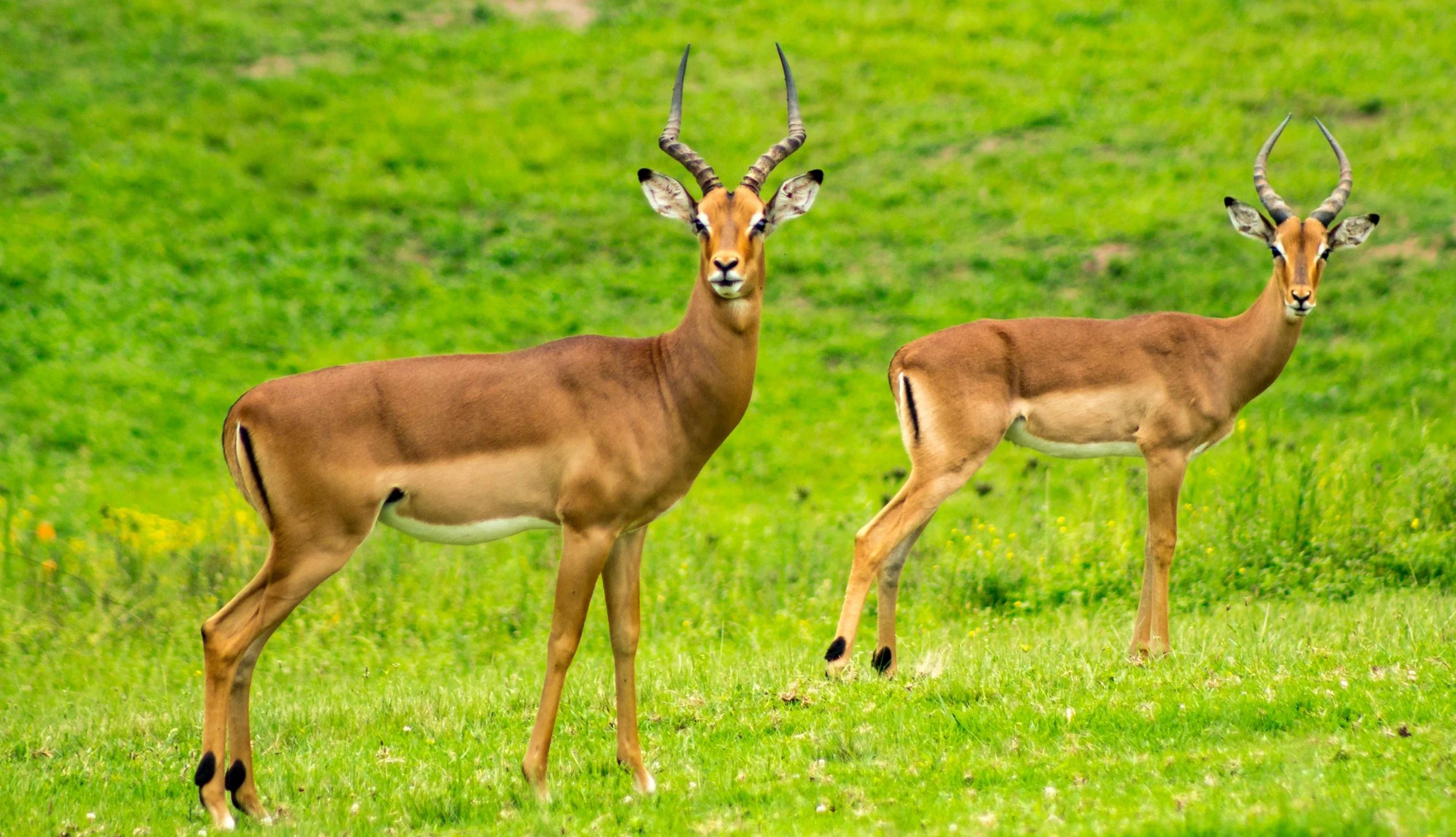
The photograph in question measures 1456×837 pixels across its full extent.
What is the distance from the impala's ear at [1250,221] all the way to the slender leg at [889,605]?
10.9 ft

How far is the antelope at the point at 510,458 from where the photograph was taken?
6.90 m

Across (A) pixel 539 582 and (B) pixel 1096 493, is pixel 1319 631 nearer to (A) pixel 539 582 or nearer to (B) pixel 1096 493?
(B) pixel 1096 493

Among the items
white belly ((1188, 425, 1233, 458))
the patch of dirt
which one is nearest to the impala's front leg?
white belly ((1188, 425, 1233, 458))

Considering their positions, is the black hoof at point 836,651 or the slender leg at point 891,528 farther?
the slender leg at point 891,528

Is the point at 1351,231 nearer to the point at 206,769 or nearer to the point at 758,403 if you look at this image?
the point at 206,769

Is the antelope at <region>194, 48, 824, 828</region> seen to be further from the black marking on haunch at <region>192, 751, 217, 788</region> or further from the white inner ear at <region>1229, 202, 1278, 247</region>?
the white inner ear at <region>1229, 202, 1278, 247</region>

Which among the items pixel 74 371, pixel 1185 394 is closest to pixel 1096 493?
pixel 1185 394

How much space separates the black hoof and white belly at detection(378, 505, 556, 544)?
256 cm

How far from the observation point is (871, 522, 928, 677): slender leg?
9328 millimetres

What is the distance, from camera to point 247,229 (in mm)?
21703

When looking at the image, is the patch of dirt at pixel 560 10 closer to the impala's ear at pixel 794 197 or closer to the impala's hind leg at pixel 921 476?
the impala's hind leg at pixel 921 476

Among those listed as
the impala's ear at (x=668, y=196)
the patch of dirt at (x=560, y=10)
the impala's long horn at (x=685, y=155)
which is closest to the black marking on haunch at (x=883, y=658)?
the impala's ear at (x=668, y=196)

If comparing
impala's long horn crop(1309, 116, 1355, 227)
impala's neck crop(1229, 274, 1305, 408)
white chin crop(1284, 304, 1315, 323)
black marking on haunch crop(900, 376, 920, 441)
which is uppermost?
impala's long horn crop(1309, 116, 1355, 227)

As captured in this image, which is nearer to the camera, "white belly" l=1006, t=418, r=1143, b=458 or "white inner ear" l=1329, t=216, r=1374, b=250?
"white belly" l=1006, t=418, r=1143, b=458
